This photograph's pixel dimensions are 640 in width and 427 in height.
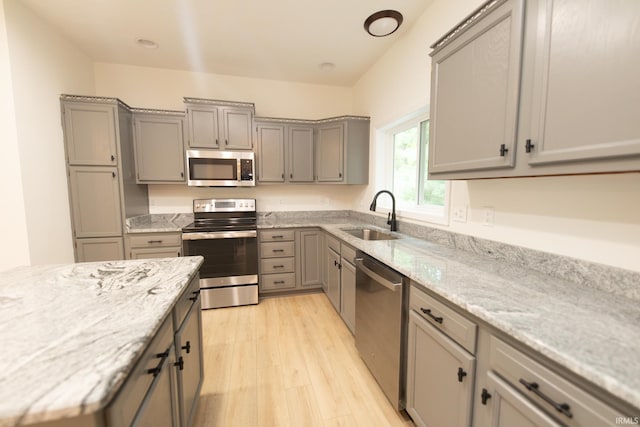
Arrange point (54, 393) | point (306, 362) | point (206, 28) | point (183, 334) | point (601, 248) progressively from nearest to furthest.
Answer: point (54, 393)
point (601, 248)
point (183, 334)
point (306, 362)
point (206, 28)

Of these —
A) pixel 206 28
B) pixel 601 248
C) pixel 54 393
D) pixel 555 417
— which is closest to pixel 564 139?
pixel 601 248

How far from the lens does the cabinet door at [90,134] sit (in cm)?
253

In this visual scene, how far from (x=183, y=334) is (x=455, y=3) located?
106 inches

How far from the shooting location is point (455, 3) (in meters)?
1.77

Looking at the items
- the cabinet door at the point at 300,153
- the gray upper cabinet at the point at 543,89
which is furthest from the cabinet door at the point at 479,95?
the cabinet door at the point at 300,153

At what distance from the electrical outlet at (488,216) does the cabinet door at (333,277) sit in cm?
132

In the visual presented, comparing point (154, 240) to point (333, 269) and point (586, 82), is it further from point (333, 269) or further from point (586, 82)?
point (586, 82)

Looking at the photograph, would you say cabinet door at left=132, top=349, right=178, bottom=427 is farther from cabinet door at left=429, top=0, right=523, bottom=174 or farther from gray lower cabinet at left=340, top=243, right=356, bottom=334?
cabinet door at left=429, top=0, right=523, bottom=174

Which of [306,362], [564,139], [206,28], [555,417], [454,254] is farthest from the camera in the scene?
[206,28]

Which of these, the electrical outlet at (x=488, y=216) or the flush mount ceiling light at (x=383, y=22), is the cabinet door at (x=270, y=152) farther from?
the electrical outlet at (x=488, y=216)

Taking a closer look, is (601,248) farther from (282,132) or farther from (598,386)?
(282,132)

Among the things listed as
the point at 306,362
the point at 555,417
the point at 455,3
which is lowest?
the point at 306,362

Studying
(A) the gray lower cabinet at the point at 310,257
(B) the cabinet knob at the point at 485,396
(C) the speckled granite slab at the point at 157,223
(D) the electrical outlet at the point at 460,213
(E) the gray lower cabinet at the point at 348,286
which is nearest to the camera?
(B) the cabinet knob at the point at 485,396

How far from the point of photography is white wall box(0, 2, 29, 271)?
6.32ft
